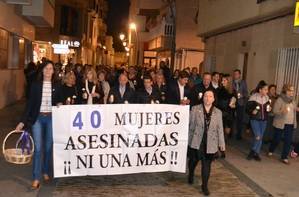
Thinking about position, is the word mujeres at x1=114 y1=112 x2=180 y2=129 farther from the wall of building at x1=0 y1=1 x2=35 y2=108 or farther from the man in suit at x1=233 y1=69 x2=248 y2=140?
the wall of building at x1=0 y1=1 x2=35 y2=108

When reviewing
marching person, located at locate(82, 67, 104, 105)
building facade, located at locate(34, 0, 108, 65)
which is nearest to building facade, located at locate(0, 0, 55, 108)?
marching person, located at locate(82, 67, 104, 105)

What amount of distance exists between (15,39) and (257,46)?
365 inches

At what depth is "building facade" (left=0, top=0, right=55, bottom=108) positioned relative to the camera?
1734 cm

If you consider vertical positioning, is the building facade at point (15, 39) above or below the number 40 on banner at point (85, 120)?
above

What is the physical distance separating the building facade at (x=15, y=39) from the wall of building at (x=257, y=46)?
7.68 meters

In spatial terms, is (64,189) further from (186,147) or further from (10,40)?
(10,40)

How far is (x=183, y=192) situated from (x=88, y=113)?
194 centimetres

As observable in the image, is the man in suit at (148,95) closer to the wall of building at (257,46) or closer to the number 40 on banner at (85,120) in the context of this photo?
the number 40 on banner at (85,120)

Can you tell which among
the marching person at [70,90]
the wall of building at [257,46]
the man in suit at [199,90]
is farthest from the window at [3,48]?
the man in suit at [199,90]

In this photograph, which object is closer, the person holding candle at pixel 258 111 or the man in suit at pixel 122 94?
the man in suit at pixel 122 94

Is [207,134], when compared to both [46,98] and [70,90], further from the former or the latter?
[70,90]

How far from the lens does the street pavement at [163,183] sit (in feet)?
25.3

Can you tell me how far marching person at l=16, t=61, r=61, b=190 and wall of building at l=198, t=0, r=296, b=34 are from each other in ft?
26.1

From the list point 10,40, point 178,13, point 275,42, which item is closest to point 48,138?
point 275,42
